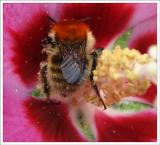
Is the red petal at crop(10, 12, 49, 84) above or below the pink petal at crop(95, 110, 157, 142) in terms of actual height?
above

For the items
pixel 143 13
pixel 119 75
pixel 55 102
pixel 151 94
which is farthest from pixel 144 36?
pixel 55 102

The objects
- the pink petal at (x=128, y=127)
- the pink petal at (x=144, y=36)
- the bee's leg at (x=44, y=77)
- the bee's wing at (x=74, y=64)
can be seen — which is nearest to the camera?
the bee's wing at (x=74, y=64)

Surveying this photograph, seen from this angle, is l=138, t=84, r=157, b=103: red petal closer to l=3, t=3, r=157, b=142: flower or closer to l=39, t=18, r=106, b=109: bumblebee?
l=3, t=3, r=157, b=142: flower

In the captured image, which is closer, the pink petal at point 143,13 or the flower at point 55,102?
the flower at point 55,102

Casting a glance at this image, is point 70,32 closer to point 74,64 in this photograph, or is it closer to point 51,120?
point 74,64

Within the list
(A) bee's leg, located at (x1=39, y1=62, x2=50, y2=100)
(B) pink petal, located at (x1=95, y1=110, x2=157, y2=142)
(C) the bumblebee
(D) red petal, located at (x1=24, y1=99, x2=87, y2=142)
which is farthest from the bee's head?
(B) pink petal, located at (x1=95, y1=110, x2=157, y2=142)

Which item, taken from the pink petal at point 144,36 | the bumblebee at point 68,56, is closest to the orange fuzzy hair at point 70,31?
the bumblebee at point 68,56

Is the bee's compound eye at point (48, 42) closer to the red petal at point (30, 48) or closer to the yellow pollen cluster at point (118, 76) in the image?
the red petal at point (30, 48)

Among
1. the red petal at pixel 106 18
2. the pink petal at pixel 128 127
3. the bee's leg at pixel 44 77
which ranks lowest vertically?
the pink petal at pixel 128 127
